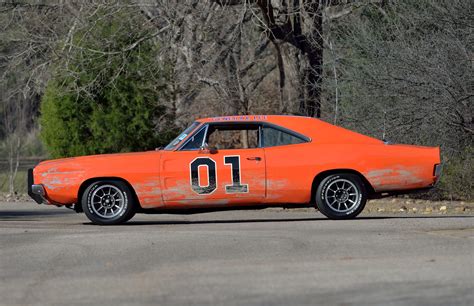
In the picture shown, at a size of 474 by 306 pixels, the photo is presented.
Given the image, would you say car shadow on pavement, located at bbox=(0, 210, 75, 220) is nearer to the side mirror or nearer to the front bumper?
the front bumper

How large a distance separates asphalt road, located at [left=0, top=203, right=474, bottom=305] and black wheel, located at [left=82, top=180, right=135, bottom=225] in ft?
1.75

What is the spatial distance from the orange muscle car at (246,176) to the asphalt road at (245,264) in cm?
52

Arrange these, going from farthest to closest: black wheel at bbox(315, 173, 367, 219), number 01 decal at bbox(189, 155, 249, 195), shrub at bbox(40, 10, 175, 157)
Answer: shrub at bbox(40, 10, 175, 157) → black wheel at bbox(315, 173, 367, 219) → number 01 decal at bbox(189, 155, 249, 195)

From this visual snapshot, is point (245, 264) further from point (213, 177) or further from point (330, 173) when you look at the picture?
point (330, 173)

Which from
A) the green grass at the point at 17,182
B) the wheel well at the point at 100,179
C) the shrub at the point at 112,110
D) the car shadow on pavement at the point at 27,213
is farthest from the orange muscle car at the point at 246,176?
the green grass at the point at 17,182

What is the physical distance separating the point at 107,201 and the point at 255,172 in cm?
195

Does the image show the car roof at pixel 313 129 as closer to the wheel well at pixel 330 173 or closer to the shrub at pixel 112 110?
the wheel well at pixel 330 173

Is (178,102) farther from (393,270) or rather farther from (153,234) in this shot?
(393,270)

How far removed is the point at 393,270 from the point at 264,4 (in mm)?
14438

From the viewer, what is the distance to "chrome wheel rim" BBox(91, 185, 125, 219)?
13281 mm

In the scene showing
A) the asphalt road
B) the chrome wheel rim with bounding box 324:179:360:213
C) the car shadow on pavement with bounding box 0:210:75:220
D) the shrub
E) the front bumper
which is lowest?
the asphalt road

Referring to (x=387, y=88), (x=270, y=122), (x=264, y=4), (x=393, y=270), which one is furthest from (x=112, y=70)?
(x=393, y=270)

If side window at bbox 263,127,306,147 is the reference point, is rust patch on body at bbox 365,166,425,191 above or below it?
below

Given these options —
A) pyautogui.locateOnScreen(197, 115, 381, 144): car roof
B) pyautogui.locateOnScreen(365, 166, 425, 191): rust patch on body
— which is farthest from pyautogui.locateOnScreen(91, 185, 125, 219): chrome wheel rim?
pyautogui.locateOnScreen(365, 166, 425, 191): rust patch on body
